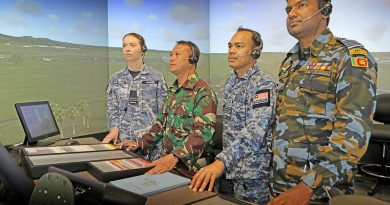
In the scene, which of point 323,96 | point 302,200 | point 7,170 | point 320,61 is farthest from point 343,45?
point 7,170

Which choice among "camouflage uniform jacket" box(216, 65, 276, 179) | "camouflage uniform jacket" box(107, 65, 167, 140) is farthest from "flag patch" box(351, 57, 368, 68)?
"camouflage uniform jacket" box(107, 65, 167, 140)

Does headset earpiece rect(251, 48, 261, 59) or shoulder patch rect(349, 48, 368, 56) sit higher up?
headset earpiece rect(251, 48, 261, 59)

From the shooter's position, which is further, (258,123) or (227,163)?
(258,123)

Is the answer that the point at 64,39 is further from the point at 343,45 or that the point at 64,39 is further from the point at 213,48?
the point at 343,45

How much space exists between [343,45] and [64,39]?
11.5ft

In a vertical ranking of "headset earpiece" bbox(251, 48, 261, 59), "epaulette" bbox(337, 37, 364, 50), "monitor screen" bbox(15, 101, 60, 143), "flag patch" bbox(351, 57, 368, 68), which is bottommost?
"monitor screen" bbox(15, 101, 60, 143)

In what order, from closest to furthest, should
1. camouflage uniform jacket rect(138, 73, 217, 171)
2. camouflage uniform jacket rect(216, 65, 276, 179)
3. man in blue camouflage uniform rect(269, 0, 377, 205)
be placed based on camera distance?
man in blue camouflage uniform rect(269, 0, 377, 205)
camouflage uniform jacket rect(216, 65, 276, 179)
camouflage uniform jacket rect(138, 73, 217, 171)

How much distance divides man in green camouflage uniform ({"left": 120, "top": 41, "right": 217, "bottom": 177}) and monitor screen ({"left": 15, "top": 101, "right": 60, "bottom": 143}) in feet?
2.40

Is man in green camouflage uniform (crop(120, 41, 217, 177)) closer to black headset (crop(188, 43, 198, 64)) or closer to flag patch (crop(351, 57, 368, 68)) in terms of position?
black headset (crop(188, 43, 198, 64))

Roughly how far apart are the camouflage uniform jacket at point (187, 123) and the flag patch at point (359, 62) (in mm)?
935

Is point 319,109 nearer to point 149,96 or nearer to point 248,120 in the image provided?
point 248,120

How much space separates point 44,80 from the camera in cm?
390

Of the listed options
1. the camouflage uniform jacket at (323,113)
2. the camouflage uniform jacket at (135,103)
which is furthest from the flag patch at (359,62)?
the camouflage uniform jacket at (135,103)

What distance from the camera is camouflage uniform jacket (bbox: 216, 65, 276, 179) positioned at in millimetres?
1773
